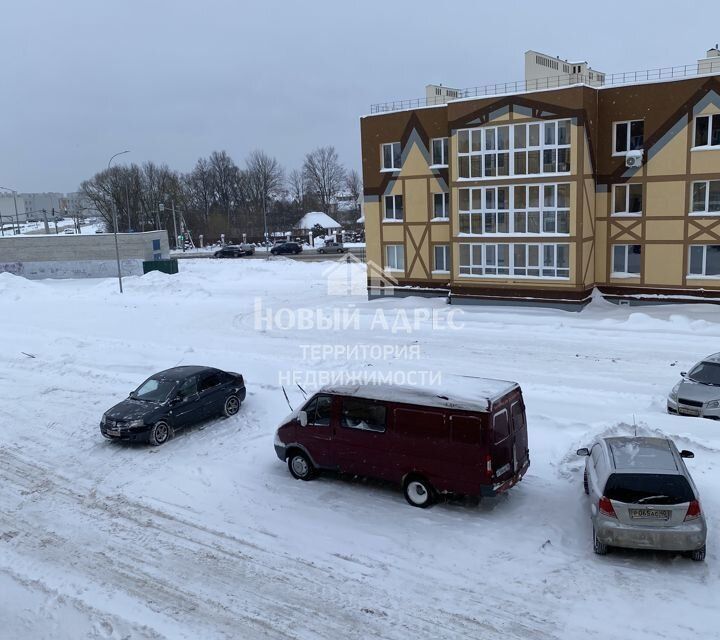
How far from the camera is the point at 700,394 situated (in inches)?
539

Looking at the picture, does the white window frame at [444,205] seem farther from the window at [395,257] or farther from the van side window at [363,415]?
the van side window at [363,415]

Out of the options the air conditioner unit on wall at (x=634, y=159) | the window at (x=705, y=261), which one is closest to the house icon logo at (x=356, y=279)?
the air conditioner unit on wall at (x=634, y=159)

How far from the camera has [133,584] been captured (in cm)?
820

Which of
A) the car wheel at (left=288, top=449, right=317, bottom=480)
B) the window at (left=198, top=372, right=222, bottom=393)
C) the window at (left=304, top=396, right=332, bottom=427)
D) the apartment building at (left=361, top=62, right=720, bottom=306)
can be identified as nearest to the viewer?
the window at (left=304, top=396, right=332, bottom=427)

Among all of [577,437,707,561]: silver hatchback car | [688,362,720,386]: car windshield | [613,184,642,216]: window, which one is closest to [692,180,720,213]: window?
[613,184,642,216]: window

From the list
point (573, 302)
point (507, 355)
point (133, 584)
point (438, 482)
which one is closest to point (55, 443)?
point (133, 584)

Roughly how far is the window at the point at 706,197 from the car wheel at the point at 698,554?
21.8 m

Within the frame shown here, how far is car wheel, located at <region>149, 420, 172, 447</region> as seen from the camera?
43.5ft

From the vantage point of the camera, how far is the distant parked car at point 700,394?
526 inches

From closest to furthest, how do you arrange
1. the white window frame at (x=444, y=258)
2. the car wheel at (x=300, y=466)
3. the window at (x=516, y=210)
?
the car wheel at (x=300, y=466)
the window at (x=516, y=210)
the white window frame at (x=444, y=258)

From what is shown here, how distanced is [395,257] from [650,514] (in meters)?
26.2

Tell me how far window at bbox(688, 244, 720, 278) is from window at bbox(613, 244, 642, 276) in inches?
81.9

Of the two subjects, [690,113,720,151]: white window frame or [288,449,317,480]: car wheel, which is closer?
[288,449,317,480]: car wheel

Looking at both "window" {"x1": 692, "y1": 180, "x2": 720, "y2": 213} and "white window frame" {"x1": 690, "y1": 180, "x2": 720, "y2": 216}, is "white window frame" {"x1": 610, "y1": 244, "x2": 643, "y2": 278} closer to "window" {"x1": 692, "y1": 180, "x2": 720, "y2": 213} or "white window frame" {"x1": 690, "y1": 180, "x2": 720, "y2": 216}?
"white window frame" {"x1": 690, "y1": 180, "x2": 720, "y2": 216}
